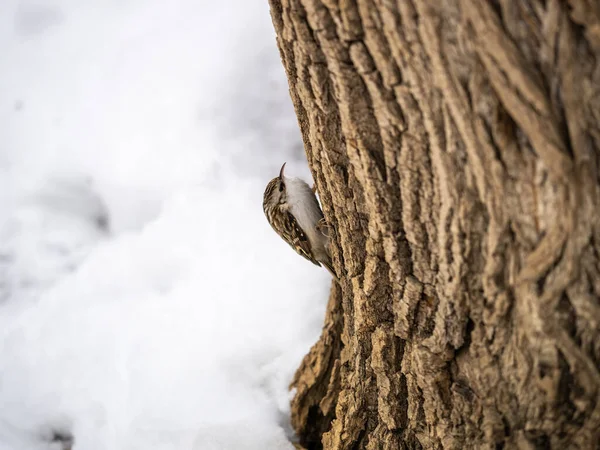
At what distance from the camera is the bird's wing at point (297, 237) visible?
2.93 m

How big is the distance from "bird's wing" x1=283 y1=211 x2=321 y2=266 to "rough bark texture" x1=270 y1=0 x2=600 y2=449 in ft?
3.39

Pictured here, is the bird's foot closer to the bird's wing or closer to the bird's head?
the bird's wing

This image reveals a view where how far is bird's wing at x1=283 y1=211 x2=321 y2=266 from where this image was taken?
2930mm

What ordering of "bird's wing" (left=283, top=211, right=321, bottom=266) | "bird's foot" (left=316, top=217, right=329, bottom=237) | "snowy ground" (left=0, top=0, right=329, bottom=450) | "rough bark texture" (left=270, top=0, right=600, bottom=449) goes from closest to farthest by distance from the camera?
"rough bark texture" (left=270, top=0, right=600, bottom=449) → "snowy ground" (left=0, top=0, right=329, bottom=450) → "bird's foot" (left=316, top=217, right=329, bottom=237) → "bird's wing" (left=283, top=211, right=321, bottom=266)

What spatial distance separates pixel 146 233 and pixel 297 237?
1.06m

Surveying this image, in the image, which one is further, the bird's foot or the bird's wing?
the bird's wing

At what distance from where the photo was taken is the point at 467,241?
1.42 metres

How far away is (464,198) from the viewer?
1.37 metres

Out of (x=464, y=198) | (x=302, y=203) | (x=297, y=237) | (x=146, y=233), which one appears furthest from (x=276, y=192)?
(x=464, y=198)

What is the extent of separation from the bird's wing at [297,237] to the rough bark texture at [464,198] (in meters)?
1.03

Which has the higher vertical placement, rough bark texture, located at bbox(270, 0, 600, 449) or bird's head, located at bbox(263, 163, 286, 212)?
bird's head, located at bbox(263, 163, 286, 212)

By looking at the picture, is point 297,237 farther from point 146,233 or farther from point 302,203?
point 146,233

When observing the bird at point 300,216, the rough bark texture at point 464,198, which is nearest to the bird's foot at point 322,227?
the bird at point 300,216

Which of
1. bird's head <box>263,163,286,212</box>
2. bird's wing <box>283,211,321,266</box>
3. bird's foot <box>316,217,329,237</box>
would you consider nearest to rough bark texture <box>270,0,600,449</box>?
bird's foot <box>316,217,329,237</box>
